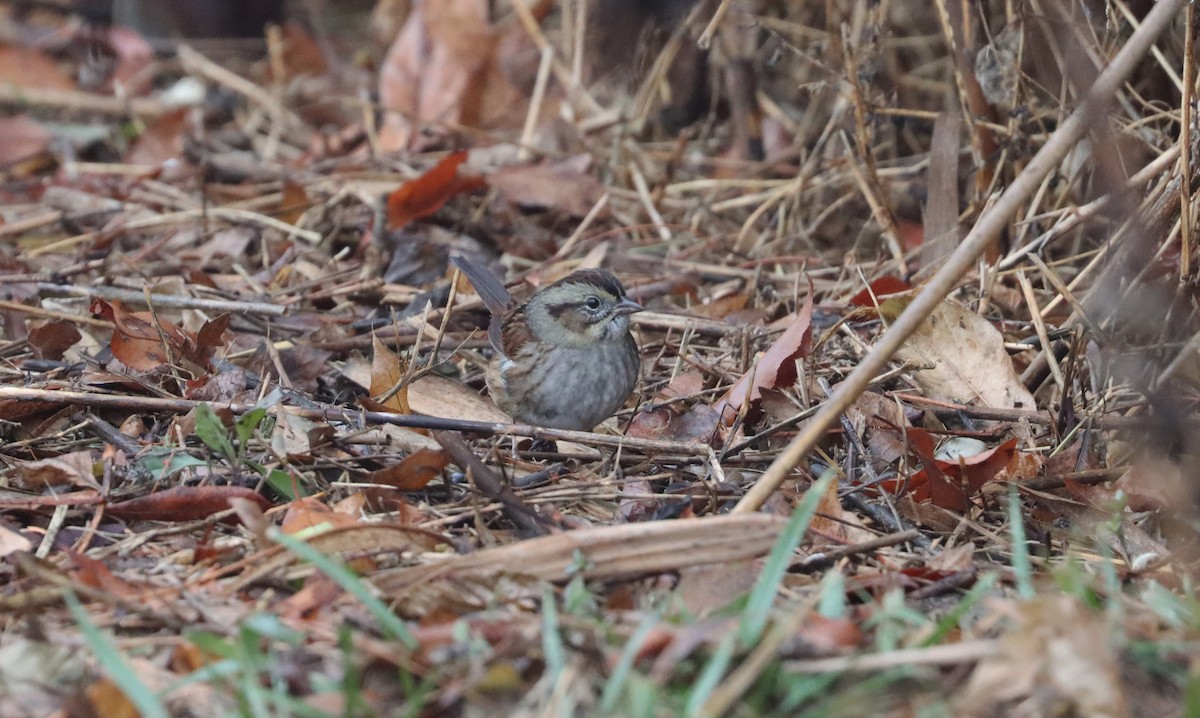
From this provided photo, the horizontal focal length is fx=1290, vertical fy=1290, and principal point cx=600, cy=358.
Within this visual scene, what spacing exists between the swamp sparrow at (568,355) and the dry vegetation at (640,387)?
19 cm

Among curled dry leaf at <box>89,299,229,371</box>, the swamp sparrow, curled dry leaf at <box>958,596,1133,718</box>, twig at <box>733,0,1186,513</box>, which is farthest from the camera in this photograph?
the swamp sparrow

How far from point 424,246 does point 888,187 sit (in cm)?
205

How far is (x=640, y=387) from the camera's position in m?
4.57

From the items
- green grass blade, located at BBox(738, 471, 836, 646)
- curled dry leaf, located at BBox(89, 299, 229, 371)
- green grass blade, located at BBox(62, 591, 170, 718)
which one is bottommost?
curled dry leaf, located at BBox(89, 299, 229, 371)

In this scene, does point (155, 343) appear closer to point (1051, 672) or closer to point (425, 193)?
point (425, 193)

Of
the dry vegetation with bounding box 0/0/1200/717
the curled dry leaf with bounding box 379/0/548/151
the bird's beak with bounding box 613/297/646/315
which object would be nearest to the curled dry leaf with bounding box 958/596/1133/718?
the dry vegetation with bounding box 0/0/1200/717

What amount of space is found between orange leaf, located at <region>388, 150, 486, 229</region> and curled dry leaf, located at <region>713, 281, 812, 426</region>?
6.90 feet

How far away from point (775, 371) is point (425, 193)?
2332 mm

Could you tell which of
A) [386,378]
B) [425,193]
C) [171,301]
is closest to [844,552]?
[386,378]

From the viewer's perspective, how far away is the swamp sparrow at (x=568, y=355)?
428 cm

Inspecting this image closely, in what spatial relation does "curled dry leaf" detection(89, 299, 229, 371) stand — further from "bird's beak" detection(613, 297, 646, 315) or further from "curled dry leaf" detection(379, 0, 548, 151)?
"curled dry leaf" detection(379, 0, 548, 151)

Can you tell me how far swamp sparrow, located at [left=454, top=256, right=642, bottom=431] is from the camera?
428cm

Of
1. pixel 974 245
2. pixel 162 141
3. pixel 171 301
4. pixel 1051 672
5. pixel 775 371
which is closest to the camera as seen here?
pixel 1051 672

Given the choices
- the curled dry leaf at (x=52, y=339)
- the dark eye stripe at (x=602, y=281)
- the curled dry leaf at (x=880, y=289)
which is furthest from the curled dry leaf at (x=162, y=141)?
the curled dry leaf at (x=880, y=289)
